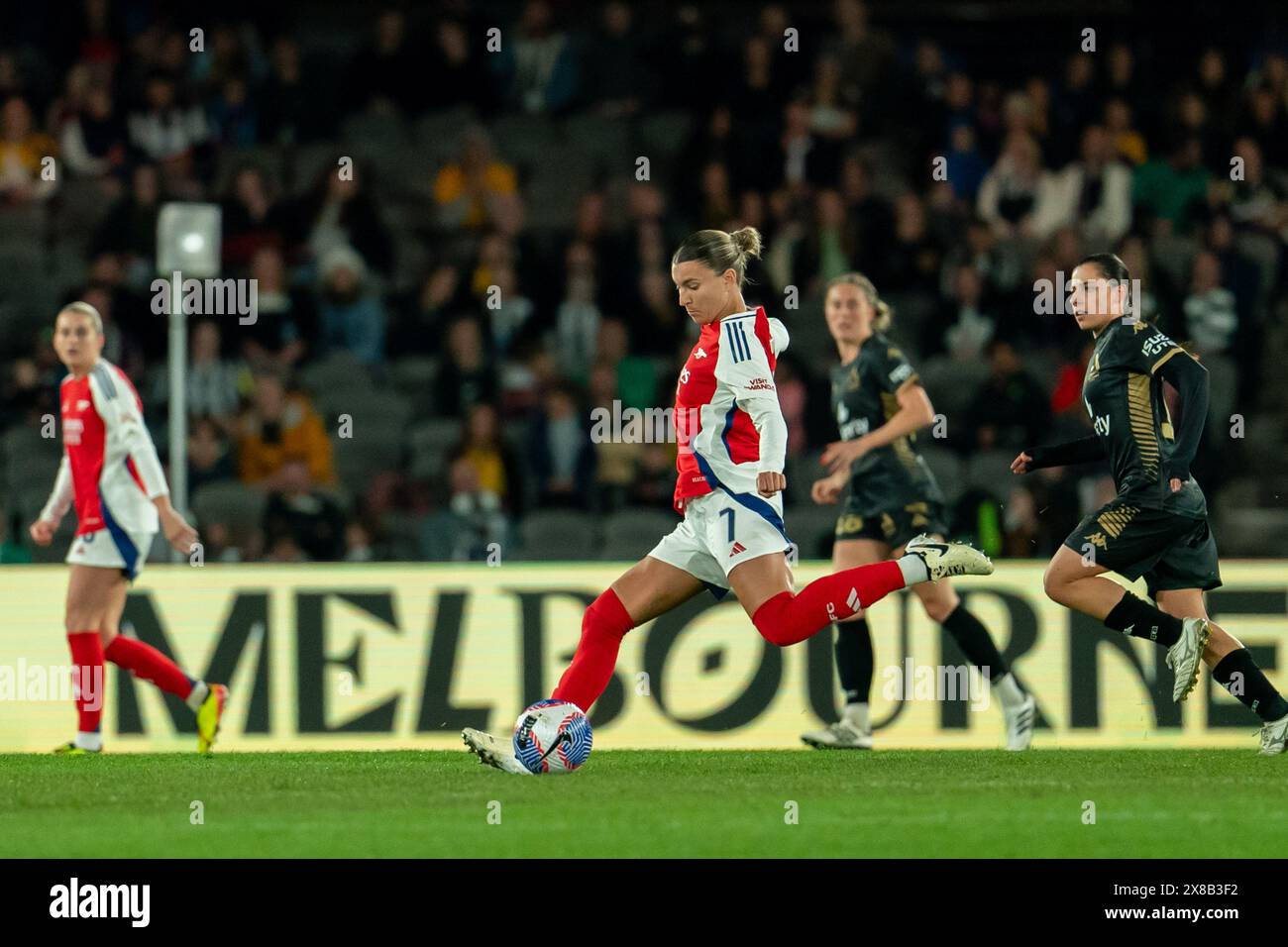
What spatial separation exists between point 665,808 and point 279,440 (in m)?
7.91

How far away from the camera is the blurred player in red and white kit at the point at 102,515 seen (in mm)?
9781

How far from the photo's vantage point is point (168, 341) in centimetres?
1529

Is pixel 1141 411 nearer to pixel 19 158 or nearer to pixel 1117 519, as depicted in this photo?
pixel 1117 519

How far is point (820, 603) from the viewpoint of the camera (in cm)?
761

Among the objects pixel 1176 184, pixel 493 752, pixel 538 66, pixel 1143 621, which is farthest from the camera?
pixel 538 66

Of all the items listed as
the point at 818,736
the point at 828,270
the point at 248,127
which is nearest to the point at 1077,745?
the point at 818,736

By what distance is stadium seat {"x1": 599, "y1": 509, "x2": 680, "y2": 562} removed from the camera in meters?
13.6

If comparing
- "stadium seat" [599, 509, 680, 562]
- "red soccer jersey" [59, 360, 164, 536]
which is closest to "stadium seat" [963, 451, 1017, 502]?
"stadium seat" [599, 509, 680, 562]

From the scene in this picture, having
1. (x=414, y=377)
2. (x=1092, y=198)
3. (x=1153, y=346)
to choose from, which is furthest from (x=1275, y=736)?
(x=414, y=377)

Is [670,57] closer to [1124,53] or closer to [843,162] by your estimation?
[843,162]

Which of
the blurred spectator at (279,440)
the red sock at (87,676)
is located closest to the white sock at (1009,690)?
the red sock at (87,676)

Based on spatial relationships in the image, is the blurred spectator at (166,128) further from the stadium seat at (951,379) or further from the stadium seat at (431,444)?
the stadium seat at (951,379)

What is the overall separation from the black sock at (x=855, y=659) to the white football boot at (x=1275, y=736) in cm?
189

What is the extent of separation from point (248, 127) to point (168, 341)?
270 cm
